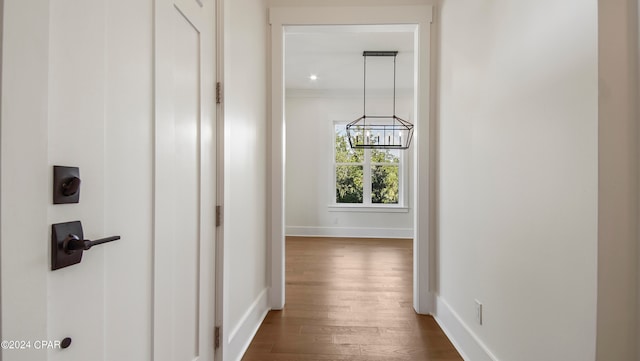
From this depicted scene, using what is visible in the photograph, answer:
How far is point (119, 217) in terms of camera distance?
864 millimetres

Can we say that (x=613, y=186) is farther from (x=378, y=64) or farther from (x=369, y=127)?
(x=369, y=127)

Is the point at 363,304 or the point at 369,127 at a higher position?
the point at 369,127

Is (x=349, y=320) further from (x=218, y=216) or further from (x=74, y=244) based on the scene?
(x=74, y=244)

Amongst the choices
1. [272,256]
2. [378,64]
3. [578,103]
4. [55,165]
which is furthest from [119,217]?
[378,64]

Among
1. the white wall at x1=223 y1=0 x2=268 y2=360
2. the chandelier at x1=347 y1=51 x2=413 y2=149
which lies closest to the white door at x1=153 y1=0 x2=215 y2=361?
the white wall at x1=223 y1=0 x2=268 y2=360

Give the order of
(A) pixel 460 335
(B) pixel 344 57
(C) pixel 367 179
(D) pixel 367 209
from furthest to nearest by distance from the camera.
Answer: (C) pixel 367 179 < (D) pixel 367 209 < (B) pixel 344 57 < (A) pixel 460 335

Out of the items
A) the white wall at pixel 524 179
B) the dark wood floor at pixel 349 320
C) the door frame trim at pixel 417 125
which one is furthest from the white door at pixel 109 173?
the white wall at pixel 524 179

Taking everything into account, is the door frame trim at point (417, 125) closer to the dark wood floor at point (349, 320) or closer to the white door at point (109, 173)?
the dark wood floor at point (349, 320)

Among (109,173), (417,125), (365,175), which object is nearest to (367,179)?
(365,175)

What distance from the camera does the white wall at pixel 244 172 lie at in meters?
1.63

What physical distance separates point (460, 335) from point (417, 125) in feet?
5.23

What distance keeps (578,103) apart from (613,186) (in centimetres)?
29

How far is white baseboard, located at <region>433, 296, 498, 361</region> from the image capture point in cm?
162

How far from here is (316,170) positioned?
578 centimetres
